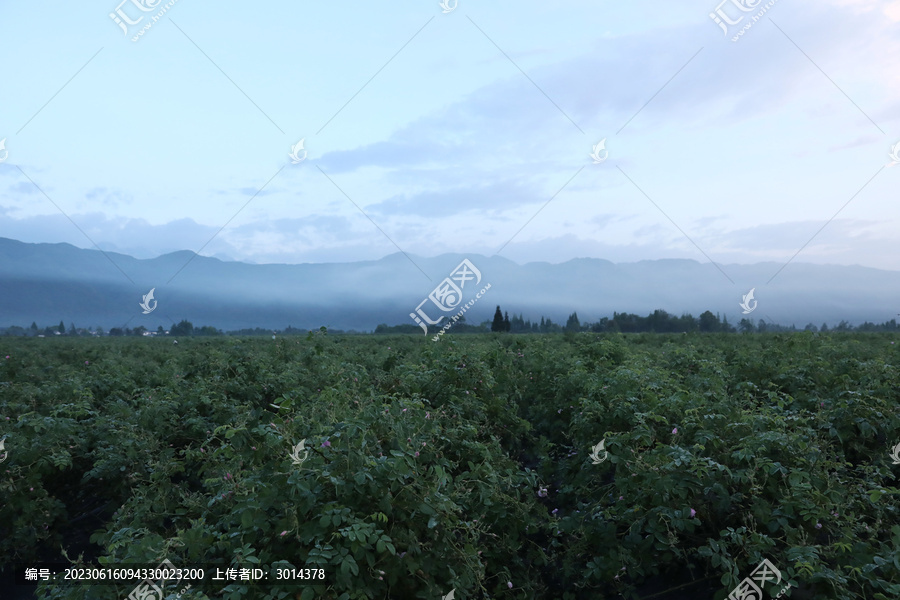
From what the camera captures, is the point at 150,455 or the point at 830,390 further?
the point at 830,390

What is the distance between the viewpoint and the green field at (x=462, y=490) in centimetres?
299

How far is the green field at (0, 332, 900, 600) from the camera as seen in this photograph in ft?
9.80

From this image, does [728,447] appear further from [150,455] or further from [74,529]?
[74,529]

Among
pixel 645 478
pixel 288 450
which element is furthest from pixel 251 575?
pixel 645 478

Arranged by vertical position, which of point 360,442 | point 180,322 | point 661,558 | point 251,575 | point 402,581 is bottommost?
point 661,558

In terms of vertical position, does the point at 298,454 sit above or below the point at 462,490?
above

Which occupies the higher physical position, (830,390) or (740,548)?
(830,390)

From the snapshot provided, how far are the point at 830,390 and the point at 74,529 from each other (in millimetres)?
9478

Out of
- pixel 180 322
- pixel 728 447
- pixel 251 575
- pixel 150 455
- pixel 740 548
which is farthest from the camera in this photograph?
pixel 180 322

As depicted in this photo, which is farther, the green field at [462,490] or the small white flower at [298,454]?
the small white flower at [298,454]

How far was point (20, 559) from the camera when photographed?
15.4 ft

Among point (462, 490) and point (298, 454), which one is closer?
point (298, 454)

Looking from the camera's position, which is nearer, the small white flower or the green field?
the green field

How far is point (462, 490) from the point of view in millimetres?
4133
